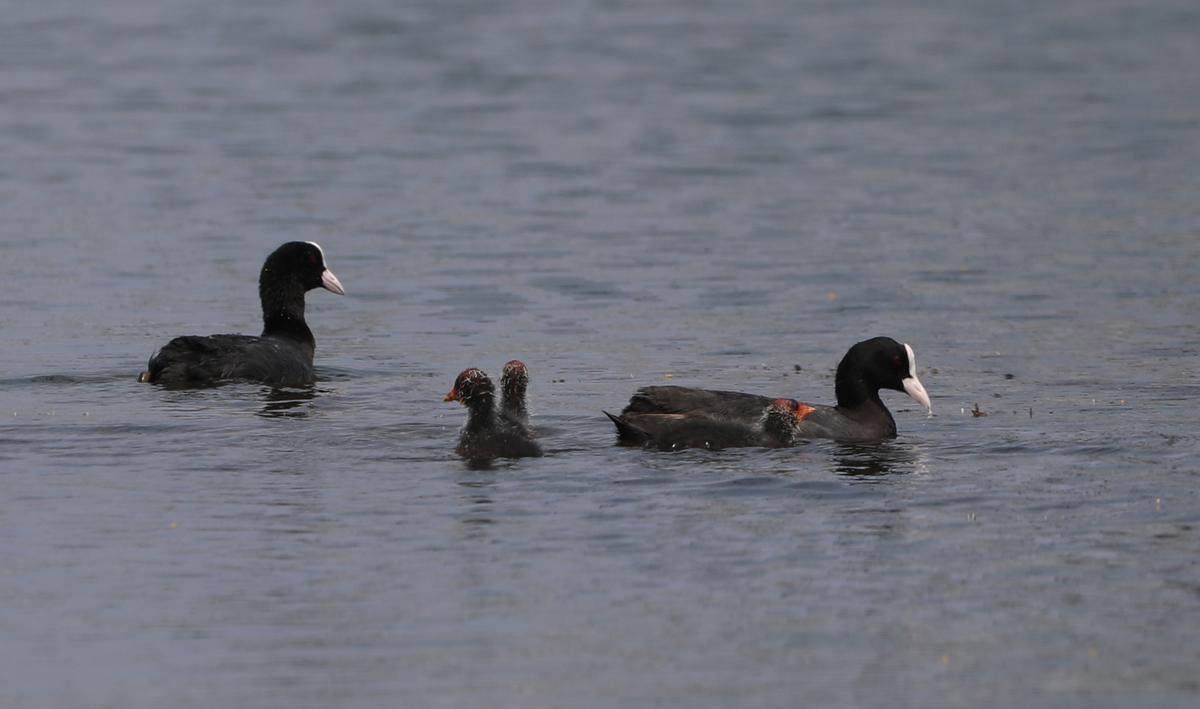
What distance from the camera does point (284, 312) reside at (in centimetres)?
1759

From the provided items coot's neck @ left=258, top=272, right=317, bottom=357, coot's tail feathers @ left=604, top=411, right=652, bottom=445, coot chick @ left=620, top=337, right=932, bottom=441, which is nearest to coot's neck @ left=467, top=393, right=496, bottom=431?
coot's tail feathers @ left=604, top=411, right=652, bottom=445

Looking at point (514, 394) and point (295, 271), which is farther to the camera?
point (295, 271)

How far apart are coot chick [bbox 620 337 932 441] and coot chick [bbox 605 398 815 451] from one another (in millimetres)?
53

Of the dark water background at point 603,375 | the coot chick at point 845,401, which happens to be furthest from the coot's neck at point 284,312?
the coot chick at point 845,401

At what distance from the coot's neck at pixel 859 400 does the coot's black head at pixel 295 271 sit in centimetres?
540

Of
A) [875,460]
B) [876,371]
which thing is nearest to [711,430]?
[875,460]

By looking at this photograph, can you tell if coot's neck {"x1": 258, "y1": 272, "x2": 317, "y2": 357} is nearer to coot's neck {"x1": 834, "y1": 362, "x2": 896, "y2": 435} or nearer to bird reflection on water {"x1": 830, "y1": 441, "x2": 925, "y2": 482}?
coot's neck {"x1": 834, "y1": 362, "x2": 896, "y2": 435}

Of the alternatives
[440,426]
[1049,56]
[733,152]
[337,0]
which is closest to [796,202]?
[733,152]

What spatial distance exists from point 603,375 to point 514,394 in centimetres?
330

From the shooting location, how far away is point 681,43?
4497 centimetres

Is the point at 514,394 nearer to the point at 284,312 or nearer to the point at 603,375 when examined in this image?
the point at 603,375

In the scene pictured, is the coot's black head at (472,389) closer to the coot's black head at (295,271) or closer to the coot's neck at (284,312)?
the coot's neck at (284,312)

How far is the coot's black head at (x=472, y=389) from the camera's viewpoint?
13234 millimetres

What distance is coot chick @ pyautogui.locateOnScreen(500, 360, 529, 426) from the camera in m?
13.3
